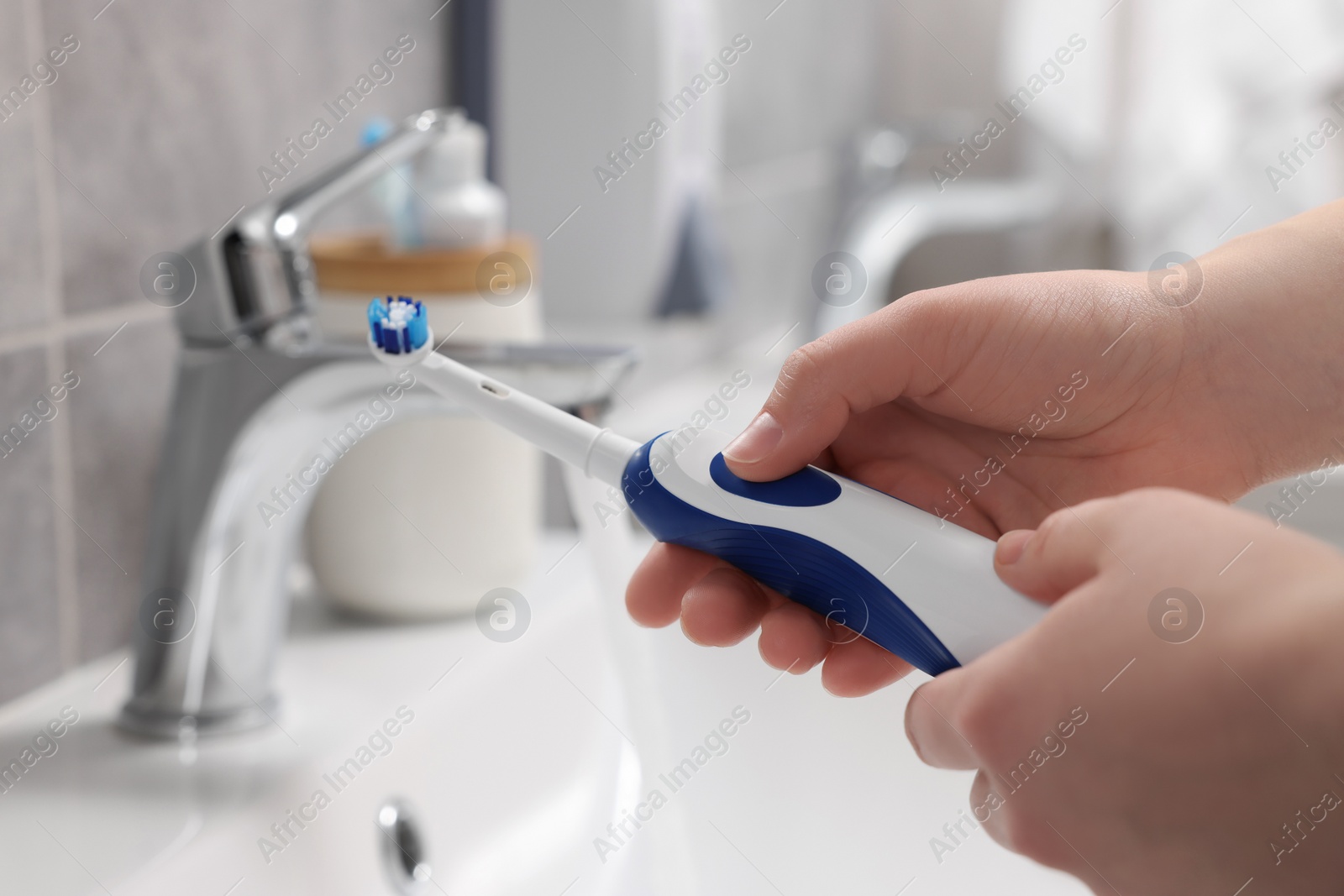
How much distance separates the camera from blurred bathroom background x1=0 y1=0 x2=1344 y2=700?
37 cm

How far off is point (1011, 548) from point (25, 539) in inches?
12.0

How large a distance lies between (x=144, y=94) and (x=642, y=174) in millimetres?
382

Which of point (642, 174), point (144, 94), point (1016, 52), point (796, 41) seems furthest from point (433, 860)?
point (1016, 52)

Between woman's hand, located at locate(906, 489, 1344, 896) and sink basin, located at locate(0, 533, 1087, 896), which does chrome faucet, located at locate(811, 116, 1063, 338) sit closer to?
sink basin, located at locate(0, 533, 1087, 896)

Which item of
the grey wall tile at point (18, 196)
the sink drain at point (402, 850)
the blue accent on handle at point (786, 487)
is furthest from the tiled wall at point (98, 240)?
the blue accent on handle at point (786, 487)

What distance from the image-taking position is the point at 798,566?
0.89ft

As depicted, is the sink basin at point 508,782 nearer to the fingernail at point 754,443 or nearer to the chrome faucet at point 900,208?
the fingernail at point 754,443

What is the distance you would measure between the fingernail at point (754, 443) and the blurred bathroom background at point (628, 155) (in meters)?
0.23

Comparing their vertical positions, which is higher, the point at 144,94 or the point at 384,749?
the point at 144,94

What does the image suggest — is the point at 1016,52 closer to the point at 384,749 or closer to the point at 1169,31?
the point at 1169,31

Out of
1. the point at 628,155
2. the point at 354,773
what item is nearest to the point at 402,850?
the point at 354,773

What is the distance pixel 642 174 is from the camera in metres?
0.74

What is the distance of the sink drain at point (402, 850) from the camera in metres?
0.38

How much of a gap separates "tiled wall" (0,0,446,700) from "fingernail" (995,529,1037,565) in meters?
0.30
